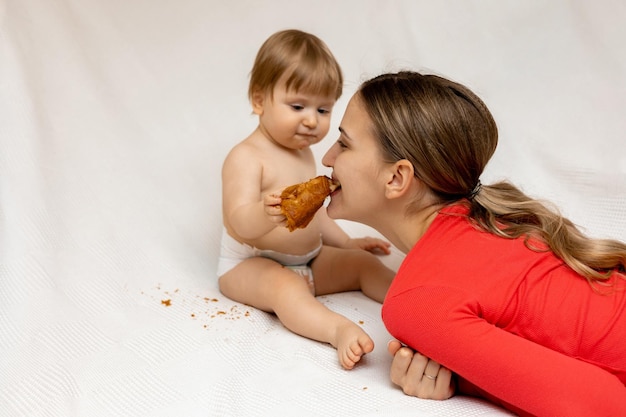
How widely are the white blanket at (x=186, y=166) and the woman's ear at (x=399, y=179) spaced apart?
359 mm

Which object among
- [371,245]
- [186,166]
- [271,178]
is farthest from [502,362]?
[186,166]

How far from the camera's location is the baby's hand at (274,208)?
5.28 ft

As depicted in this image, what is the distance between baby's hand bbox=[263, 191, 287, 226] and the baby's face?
0.30 metres

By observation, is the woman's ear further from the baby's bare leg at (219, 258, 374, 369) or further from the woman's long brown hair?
the baby's bare leg at (219, 258, 374, 369)

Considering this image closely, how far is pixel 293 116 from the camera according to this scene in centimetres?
186

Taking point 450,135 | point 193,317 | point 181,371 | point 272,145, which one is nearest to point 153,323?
point 193,317

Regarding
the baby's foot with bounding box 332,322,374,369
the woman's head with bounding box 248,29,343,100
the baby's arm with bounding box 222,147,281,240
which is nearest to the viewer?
the baby's foot with bounding box 332,322,374,369

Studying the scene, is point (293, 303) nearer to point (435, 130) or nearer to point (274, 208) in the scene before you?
point (274, 208)

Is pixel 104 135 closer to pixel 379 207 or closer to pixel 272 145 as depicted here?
pixel 272 145

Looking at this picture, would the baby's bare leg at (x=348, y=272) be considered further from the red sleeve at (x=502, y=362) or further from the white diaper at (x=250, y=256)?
the red sleeve at (x=502, y=362)

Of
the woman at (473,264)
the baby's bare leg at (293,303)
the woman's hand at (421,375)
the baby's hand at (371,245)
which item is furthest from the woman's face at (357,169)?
the baby's hand at (371,245)

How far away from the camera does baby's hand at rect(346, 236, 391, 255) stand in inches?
85.4

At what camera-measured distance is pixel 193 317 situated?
1.75m

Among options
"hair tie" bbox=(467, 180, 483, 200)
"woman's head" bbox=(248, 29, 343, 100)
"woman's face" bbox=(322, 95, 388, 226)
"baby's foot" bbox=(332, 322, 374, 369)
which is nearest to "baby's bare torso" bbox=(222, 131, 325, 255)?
"woman's head" bbox=(248, 29, 343, 100)
